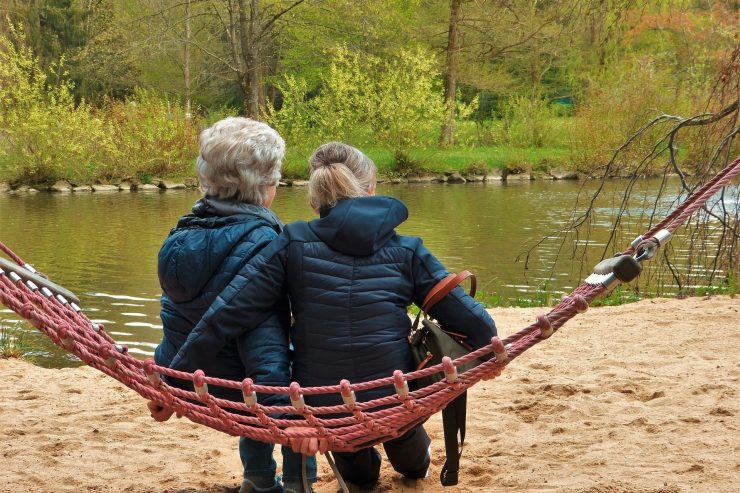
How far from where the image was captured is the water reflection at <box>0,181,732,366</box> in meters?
8.48

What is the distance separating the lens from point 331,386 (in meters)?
2.57

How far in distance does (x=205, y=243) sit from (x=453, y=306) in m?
0.75

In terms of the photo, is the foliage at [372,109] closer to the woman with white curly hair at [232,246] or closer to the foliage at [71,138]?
the foliage at [71,138]

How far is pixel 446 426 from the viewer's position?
2.92 metres

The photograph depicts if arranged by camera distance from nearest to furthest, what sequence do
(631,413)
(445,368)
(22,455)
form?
(445,368) → (22,455) → (631,413)

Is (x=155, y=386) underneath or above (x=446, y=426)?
above

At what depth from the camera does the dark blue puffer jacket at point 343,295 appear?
265 cm

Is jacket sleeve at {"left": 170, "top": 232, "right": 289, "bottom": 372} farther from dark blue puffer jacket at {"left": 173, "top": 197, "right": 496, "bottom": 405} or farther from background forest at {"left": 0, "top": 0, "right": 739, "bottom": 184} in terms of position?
background forest at {"left": 0, "top": 0, "right": 739, "bottom": 184}

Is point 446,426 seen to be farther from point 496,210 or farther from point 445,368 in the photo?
point 496,210

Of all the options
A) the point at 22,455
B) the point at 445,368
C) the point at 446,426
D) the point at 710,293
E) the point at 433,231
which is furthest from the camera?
the point at 433,231

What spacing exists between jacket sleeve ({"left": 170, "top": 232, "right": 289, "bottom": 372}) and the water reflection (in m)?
3.69

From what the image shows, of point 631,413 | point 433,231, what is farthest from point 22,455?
point 433,231


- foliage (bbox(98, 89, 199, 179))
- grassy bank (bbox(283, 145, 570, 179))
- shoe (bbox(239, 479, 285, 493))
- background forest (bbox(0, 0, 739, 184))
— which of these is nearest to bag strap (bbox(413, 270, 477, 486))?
shoe (bbox(239, 479, 285, 493))

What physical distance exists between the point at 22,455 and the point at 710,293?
17.1ft
